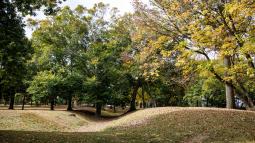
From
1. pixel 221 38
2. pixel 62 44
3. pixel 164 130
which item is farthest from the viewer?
pixel 62 44

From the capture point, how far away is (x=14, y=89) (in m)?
46.6

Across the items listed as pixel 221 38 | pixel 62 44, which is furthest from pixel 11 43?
pixel 62 44

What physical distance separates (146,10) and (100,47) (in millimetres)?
22356

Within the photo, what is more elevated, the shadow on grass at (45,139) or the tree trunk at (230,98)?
the tree trunk at (230,98)

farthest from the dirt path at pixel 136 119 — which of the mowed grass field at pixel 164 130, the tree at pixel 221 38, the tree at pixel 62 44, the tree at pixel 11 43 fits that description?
the tree at pixel 62 44

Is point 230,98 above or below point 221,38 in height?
below

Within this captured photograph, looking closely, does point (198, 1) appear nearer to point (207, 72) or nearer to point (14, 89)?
point (207, 72)

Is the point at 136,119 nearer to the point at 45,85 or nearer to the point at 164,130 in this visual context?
the point at 164,130

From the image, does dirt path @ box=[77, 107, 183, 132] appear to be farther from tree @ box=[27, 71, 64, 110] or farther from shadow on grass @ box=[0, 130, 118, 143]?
tree @ box=[27, 71, 64, 110]

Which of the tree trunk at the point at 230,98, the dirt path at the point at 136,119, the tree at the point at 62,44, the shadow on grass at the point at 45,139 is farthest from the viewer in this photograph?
the tree at the point at 62,44

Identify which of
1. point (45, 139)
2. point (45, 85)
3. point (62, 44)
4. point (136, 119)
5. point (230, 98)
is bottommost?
point (45, 139)

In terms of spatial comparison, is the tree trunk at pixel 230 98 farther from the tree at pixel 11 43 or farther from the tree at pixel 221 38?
the tree at pixel 11 43

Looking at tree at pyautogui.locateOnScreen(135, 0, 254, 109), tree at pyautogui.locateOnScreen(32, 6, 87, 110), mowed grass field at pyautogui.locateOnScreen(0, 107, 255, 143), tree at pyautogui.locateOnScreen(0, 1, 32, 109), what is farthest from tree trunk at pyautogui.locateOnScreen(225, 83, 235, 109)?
tree at pyautogui.locateOnScreen(32, 6, 87, 110)

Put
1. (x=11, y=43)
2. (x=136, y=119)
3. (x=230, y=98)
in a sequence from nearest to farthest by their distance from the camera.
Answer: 1. (x=11, y=43)
2. (x=230, y=98)
3. (x=136, y=119)
